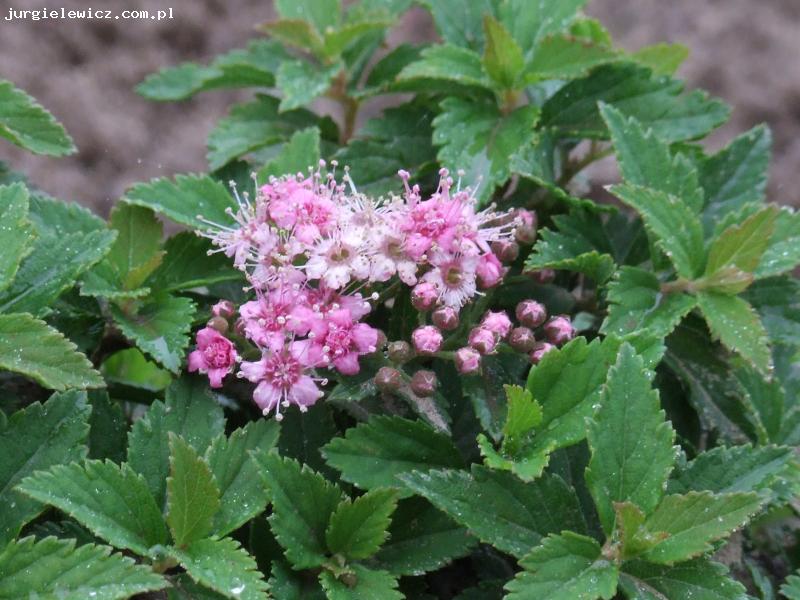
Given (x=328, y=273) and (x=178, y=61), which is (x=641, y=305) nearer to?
(x=328, y=273)

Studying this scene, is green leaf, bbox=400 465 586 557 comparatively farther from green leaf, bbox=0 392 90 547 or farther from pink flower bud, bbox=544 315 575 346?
green leaf, bbox=0 392 90 547

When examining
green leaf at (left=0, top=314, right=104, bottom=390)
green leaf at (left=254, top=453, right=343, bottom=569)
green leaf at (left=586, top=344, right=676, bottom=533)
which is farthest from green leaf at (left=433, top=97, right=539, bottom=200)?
green leaf at (left=0, top=314, right=104, bottom=390)

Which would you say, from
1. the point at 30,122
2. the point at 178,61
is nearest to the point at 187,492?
the point at 30,122

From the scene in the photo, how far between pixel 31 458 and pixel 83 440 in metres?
0.06

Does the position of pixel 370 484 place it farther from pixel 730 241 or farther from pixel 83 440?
pixel 730 241

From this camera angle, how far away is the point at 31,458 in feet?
3.81

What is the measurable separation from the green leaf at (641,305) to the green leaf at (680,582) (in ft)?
0.98

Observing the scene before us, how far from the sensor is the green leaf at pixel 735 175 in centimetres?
156

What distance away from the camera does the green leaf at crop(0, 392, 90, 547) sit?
115cm

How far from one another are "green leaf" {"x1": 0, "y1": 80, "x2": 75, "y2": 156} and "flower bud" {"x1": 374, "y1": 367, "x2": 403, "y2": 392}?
2.04ft

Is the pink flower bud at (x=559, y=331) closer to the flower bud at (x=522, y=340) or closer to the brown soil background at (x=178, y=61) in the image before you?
the flower bud at (x=522, y=340)

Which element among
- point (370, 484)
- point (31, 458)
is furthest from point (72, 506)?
point (370, 484)

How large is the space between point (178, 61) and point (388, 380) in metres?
2.56

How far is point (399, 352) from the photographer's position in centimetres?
121
